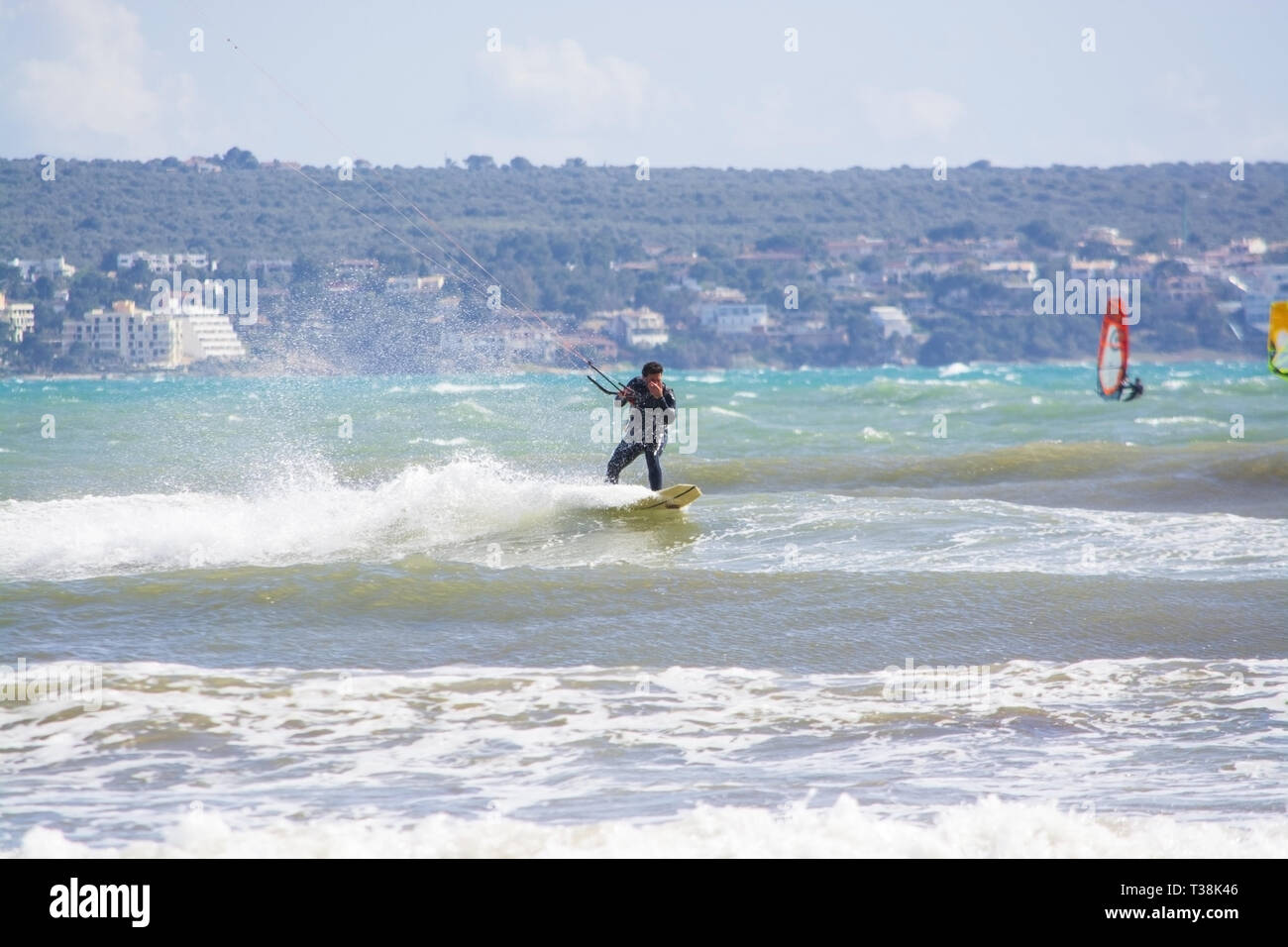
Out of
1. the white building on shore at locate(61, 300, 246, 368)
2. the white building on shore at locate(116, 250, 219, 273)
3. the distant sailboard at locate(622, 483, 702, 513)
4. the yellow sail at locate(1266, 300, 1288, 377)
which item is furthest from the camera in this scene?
the white building on shore at locate(116, 250, 219, 273)

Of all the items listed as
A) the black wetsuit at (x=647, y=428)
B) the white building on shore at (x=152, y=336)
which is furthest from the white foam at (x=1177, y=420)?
the white building on shore at (x=152, y=336)

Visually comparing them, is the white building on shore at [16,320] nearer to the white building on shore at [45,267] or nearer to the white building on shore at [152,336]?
the white building on shore at [152,336]

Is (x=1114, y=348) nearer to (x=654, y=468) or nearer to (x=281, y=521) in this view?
(x=654, y=468)

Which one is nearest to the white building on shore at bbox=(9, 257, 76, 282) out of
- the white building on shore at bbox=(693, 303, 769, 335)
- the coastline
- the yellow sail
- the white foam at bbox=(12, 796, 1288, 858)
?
the coastline

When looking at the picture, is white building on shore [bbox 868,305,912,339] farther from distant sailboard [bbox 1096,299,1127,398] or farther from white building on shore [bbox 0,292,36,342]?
distant sailboard [bbox 1096,299,1127,398]

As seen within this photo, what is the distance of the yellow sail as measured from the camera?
14.1 meters

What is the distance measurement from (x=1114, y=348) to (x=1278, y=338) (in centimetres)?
403

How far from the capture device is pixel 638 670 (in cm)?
795

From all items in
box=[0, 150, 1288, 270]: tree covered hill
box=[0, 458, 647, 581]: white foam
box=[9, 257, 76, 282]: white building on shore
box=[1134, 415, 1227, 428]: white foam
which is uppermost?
box=[0, 150, 1288, 270]: tree covered hill

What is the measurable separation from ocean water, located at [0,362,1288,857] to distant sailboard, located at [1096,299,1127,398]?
4.85 ft

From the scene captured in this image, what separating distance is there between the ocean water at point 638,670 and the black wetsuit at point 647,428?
1.21ft

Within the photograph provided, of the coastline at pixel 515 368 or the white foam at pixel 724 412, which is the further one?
the coastline at pixel 515 368

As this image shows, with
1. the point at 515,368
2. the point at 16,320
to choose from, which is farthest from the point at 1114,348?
the point at 16,320

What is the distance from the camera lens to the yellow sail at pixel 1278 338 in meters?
14.1
